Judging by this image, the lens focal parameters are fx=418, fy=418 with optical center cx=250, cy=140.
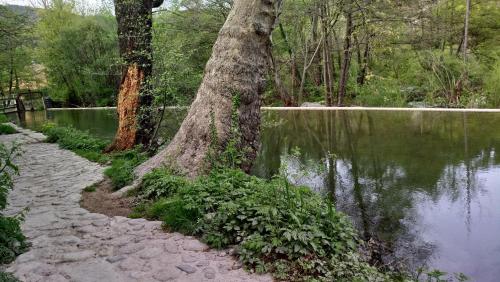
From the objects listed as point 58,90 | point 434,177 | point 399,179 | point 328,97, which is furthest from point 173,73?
point 58,90

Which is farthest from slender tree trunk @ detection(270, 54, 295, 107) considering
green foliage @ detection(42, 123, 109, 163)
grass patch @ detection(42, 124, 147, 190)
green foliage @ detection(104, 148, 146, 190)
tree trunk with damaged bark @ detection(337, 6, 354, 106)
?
green foliage @ detection(104, 148, 146, 190)

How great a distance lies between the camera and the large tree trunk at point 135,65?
7.65m

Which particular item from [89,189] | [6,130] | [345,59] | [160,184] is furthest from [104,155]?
[345,59]

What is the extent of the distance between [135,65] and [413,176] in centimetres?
521

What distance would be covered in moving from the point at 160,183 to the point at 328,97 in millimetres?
13367

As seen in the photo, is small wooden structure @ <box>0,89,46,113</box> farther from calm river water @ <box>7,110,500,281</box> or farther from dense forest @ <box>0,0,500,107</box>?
calm river water @ <box>7,110,500,281</box>

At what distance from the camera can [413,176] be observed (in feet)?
21.2

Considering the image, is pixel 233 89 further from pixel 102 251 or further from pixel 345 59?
pixel 345 59

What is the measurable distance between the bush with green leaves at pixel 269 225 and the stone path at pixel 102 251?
0.17 meters

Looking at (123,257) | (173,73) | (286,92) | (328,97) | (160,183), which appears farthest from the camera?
(286,92)

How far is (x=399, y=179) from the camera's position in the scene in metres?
6.40

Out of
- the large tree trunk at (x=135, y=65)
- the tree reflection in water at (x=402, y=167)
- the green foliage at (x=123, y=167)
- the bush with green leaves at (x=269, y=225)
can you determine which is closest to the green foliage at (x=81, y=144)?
the green foliage at (x=123, y=167)

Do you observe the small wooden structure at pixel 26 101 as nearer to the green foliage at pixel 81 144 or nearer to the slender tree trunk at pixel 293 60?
the slender tree trunk at pixel 293 60

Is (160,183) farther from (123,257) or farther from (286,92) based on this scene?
(286,92)
